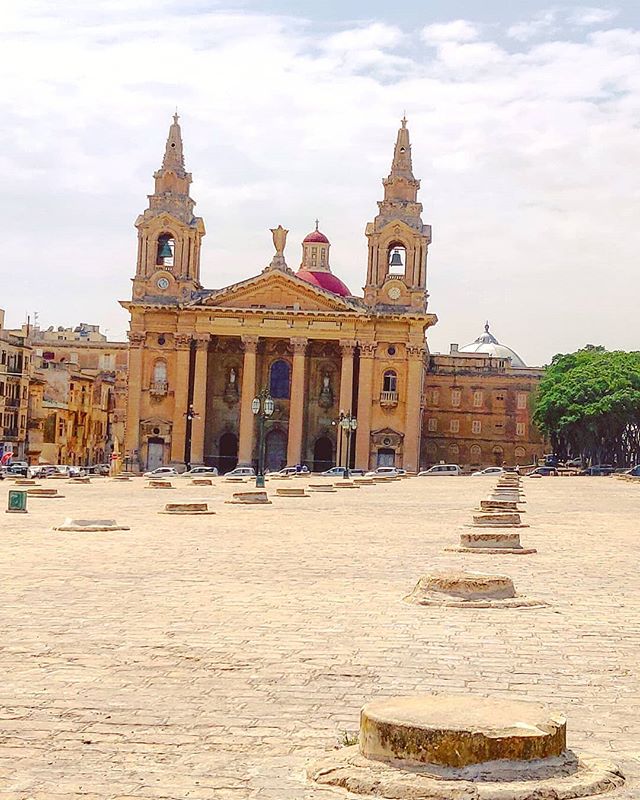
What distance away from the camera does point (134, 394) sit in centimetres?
9388

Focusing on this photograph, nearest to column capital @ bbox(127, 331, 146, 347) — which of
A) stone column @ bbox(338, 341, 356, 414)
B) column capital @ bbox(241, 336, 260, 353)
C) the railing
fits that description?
column capital @ bbox(241, 336, 260, 353)

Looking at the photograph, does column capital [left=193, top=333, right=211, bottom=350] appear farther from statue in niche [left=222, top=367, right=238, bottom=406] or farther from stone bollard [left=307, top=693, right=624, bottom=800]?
stone bollard [left=307, top=693, right=624, bottom=800]

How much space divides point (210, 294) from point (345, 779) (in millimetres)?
90176

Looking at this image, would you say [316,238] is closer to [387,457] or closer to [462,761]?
[387,457]

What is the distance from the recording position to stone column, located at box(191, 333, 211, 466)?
9256cm

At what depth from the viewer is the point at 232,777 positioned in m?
5.80

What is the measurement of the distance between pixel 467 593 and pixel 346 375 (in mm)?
82055

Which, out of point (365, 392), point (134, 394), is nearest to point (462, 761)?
point (365, 392)

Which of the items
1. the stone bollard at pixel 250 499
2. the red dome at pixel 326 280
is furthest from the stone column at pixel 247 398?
the stone bollard at pixel 250 499

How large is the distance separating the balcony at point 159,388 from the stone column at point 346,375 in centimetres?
1276

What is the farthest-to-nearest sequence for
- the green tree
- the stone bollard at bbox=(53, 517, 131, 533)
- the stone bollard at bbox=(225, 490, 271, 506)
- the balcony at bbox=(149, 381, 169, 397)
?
the balcony at bbox=(149, 381, 169, 397), the green tree, the stone bollard at bbox=(225, 490, 271, 506), the stone bollard at bbox=(53, 517, 131, 533)

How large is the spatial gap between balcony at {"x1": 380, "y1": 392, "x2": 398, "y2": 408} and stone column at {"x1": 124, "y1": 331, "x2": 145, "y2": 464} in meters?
17.5

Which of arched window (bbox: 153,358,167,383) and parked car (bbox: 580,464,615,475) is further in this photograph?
arched window (bbox: 153,358,167,383)

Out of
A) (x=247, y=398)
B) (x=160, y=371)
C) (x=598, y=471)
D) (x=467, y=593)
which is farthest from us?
(x=160, y=371)
